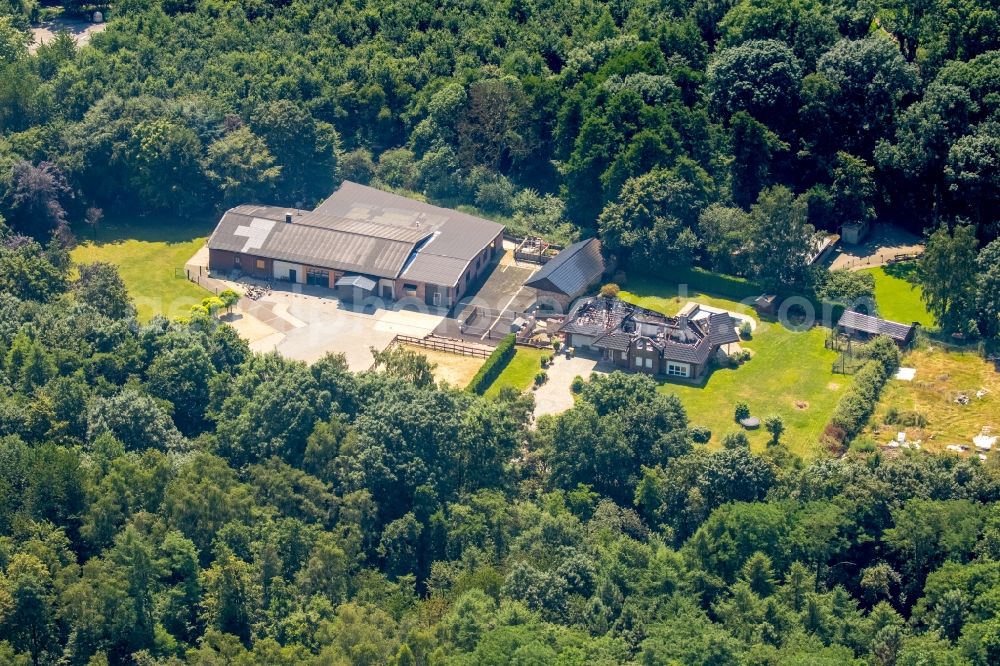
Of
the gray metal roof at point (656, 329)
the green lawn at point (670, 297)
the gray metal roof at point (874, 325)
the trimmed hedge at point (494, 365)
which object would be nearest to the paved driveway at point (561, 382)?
the gray metal roof at point (656, 329)

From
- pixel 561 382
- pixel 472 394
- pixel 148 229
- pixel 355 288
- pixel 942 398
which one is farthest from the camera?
pixel 148 229

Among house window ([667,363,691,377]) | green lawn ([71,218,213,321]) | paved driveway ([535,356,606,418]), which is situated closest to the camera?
paved driveway ([535,356,606,418])

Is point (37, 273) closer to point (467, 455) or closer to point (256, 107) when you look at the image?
point (256, 107)

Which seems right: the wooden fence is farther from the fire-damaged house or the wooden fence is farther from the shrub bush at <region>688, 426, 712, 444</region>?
the shrub bush at <region>688, 426, 712, 444</region>

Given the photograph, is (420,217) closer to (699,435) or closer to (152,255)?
(152,255)

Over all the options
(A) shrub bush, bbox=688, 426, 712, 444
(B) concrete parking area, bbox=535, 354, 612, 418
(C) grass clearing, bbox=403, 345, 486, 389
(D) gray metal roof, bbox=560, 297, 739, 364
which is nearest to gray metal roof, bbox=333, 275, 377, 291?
(C) grass clearing, bbox=403, 345, 486, 389

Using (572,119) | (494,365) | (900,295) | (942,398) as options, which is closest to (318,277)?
(494,365)
